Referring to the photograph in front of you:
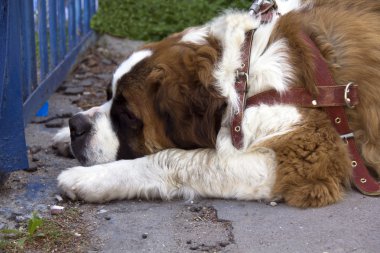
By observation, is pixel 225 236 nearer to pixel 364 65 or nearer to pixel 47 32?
pixel 364 65

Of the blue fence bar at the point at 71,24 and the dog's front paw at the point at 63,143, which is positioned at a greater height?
the blue fence bar at the point at 71,24

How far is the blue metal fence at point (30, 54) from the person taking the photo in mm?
3809

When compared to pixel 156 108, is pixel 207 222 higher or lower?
lower

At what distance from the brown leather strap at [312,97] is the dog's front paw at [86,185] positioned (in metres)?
0.81

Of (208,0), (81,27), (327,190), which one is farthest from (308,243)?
(208,0)

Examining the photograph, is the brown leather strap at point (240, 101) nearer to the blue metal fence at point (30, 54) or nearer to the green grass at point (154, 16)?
the blue metal fence at point (30, 54)

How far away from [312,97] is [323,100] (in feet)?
0.19

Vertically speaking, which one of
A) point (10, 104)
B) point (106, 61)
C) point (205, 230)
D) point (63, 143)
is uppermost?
point (10, 104)

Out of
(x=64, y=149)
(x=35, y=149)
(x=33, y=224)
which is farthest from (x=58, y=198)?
(x=35, y=149)

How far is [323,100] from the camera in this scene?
3.65 m

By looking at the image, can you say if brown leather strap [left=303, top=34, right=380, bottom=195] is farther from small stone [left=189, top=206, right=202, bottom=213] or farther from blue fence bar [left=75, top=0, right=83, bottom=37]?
blue fence bar [left=75, top=0, right=83, bottom=37]

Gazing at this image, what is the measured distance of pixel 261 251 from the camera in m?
3.16

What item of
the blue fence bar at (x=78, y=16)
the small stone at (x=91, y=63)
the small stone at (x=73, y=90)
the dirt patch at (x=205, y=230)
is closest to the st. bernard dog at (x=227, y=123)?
the dirt patch at (x=205, y=230)

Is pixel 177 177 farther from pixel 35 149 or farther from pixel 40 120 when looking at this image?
pixel 40 120
